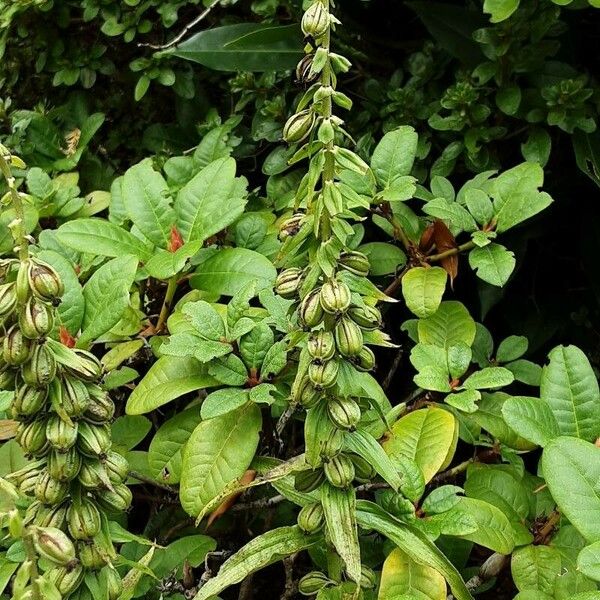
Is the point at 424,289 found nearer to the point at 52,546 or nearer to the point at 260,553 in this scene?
the point at 260,553

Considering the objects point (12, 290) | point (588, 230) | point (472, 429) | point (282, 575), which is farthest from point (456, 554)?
point (588, 230)

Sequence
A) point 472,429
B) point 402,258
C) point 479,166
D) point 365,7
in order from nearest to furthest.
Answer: point 472,429 → point 402,258 → point 479,166 → point 365,7

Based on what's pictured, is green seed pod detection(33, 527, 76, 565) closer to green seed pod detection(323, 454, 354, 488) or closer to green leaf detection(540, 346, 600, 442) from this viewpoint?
green seed pod detection(323, 454, 354, 488)

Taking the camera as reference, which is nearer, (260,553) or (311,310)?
(311,310)

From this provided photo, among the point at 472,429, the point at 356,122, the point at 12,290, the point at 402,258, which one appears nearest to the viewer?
the point at 12,290

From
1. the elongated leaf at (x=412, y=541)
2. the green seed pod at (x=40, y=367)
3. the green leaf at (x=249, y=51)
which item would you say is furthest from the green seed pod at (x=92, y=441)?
the green leaf at (x=249, y=51)

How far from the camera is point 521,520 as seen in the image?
1.47m

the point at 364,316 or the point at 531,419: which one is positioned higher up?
the point at 364,316

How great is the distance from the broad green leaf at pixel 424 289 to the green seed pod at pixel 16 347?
2.94ft

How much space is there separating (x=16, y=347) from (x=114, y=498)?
30 cm

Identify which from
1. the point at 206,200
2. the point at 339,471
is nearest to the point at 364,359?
the point at 339,471

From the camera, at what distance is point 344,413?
1.15 metres

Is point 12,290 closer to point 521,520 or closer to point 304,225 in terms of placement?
point 304,225

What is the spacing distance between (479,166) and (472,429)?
710 millimetres
